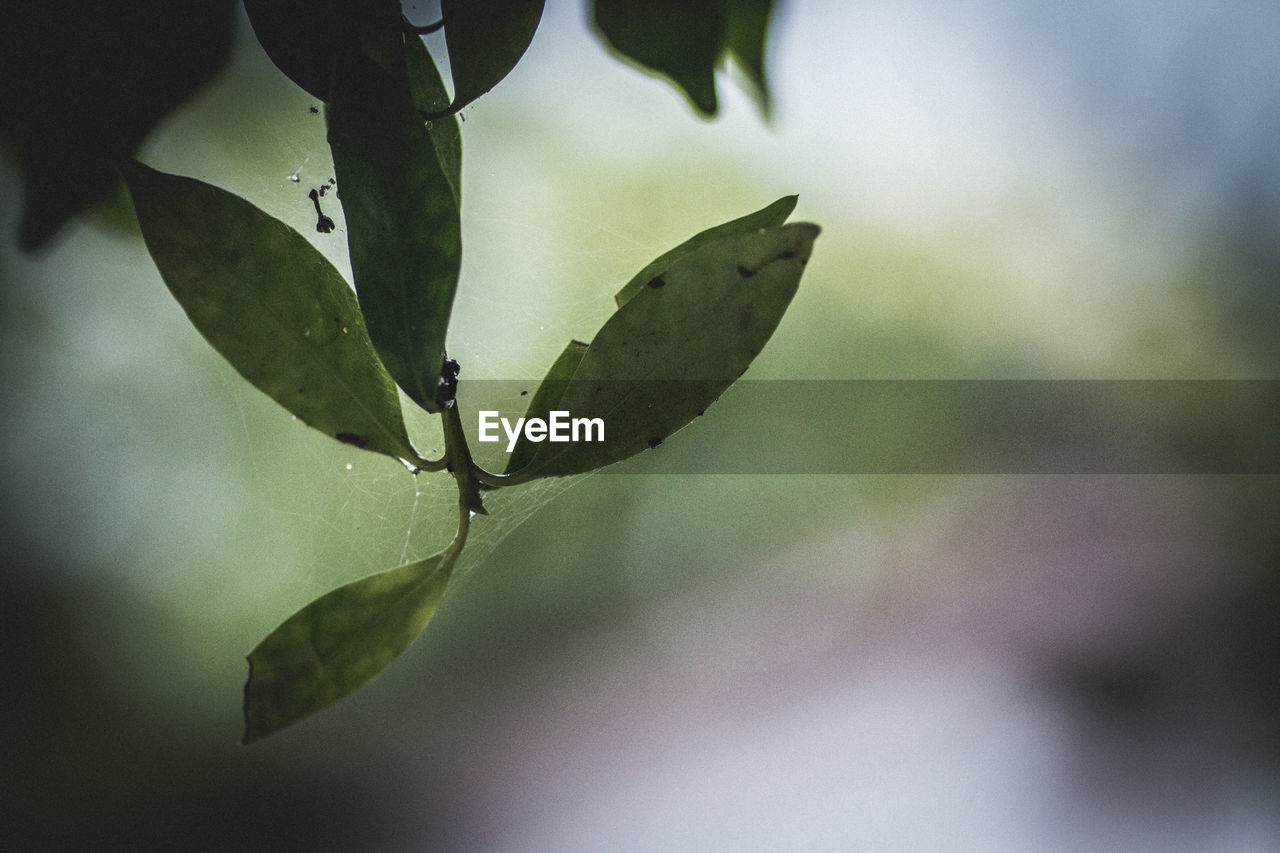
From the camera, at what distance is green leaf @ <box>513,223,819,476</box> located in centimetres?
24

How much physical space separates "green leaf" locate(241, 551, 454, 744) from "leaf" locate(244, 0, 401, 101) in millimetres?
189

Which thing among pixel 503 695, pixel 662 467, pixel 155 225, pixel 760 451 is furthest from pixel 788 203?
pixel 503 695

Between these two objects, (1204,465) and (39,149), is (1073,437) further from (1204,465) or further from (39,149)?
(39,149)

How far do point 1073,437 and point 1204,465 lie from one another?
309 mm

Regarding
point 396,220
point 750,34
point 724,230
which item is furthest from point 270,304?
point 750,34

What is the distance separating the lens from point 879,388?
5.14 ft

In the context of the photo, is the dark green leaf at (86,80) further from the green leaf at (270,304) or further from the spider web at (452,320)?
the green leaf at (270,304)

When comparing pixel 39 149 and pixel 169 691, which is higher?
pixel 39 149

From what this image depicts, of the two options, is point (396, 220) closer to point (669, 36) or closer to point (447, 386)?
point (447, 386)

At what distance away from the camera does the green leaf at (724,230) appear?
27 centimetres
